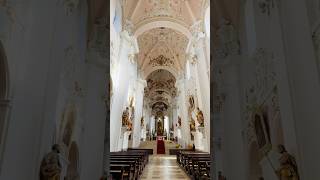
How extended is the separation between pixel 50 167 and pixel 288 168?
360 centimetres

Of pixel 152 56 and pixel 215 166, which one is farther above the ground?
pixel 152 56

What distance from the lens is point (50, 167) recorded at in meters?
4.74

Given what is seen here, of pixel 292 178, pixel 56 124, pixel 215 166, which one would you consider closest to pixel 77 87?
pixel 56 124

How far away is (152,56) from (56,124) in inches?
834

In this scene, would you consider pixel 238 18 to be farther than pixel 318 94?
Yes

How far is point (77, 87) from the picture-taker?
718 cm

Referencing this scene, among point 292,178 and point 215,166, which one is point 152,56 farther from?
point 292,178

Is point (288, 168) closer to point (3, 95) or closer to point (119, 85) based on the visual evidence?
point (3, 95)

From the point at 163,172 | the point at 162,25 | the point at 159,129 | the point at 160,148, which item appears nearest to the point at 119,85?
the point at 163,172

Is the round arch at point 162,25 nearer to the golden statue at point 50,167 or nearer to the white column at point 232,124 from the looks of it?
the white column at point 232,124

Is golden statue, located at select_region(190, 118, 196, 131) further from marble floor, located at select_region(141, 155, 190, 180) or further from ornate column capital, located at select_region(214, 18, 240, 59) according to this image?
ornate column capital, located at select_region(214, 18, 240, 59)

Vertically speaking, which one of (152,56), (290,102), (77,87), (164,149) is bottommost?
(164,149)

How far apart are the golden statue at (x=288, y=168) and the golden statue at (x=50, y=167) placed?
11.2ft

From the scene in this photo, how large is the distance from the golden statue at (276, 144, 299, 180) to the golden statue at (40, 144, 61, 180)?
3414mm
